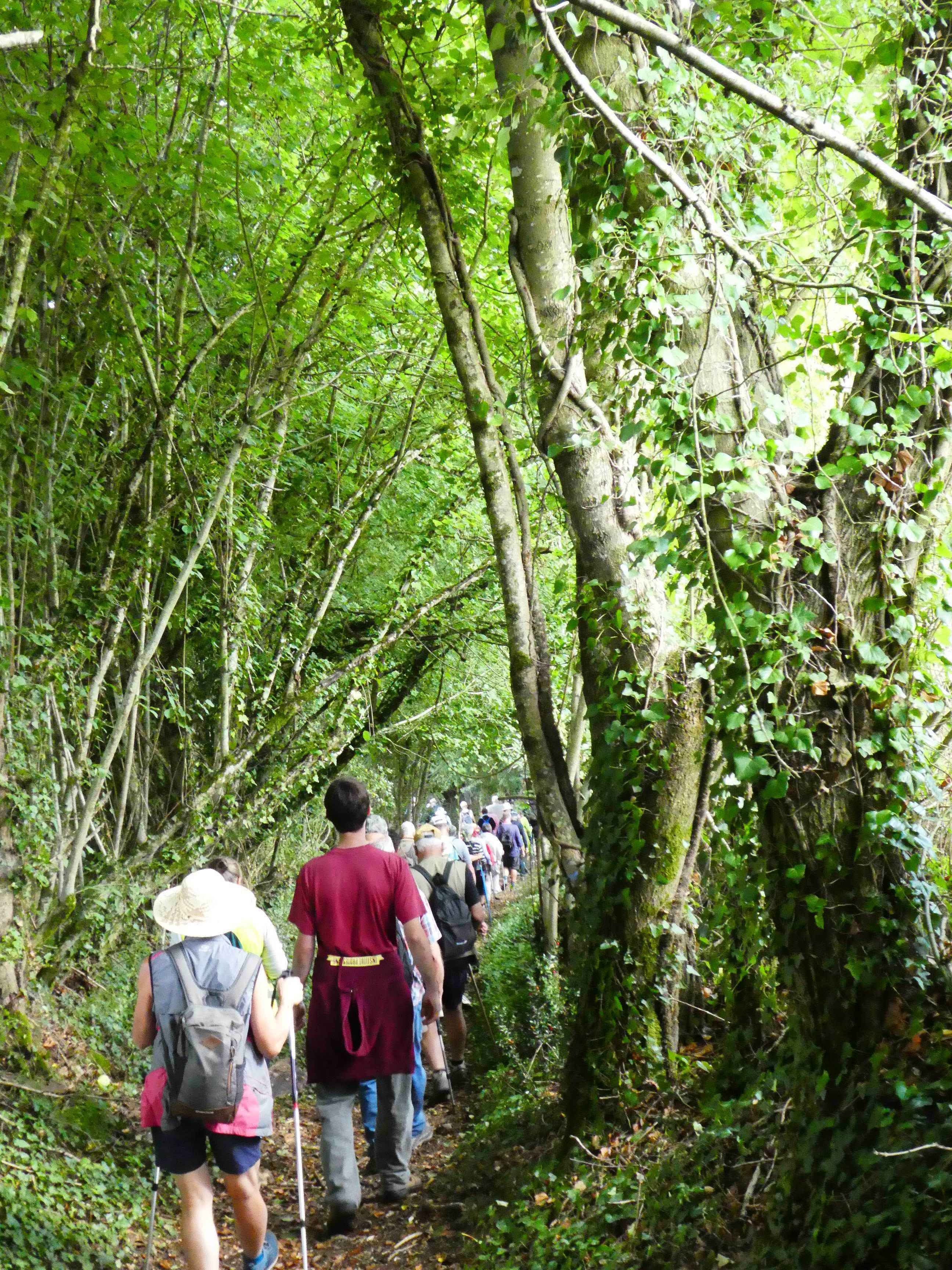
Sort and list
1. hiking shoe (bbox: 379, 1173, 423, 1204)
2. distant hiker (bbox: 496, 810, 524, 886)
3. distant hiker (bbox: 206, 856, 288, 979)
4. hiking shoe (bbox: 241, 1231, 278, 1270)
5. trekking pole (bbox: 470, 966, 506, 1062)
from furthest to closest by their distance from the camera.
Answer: distant hiker (bbox: 496, 810, 524, 886)
trekking pole (bbox: 470, 966, 506, 1062)
hiking shoe (bbox: 379, 1173, 423, 1204)
distant hiker (bbox: 206, 856, 288, 979)
hiking shoe (bbox: 241, 1231, 278, 1270)

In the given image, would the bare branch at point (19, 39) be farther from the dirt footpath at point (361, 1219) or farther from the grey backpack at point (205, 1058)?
the dirt footpath at point (361, 1219)

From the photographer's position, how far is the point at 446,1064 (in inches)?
311

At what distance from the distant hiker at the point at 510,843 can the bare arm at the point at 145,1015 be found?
2226 centimetres

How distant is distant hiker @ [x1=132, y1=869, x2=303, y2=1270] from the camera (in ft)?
13.1

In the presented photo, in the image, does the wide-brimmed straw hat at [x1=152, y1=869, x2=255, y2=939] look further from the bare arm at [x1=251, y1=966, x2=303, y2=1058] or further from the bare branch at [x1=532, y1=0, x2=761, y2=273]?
the bare branch at [x1=532, y1=0, x2=761, y2=273]

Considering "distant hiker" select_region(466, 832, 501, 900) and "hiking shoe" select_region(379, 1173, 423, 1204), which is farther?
"distant hiker" select_region(466, 832, 501, 900)

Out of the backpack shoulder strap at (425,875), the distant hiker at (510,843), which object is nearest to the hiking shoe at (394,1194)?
the backpack shoulder strap at (425,875)

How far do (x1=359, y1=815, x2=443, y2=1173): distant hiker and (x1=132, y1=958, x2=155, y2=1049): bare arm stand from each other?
1497 millimetres

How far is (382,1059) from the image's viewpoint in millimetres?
5223

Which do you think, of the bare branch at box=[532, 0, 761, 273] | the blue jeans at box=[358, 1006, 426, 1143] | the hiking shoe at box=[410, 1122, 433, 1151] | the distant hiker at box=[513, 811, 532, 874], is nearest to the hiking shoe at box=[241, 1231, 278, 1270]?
the blue jeans at box=[358, 1006, 426, 1143]

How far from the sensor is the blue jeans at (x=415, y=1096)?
609 centimetres

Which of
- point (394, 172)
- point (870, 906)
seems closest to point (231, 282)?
point (394, 172)

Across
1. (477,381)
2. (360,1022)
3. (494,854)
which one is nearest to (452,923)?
(360,1022)

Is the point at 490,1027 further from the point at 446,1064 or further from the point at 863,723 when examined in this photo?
the point at 863,723
